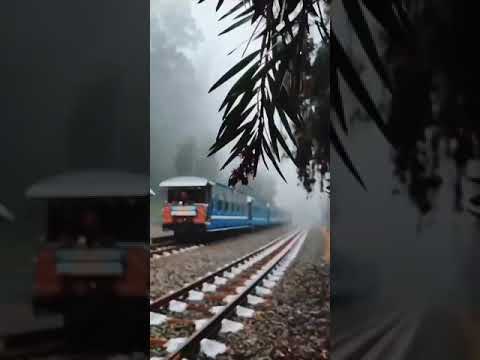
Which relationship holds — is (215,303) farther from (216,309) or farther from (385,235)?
(385,235)

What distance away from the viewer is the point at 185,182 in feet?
5.07

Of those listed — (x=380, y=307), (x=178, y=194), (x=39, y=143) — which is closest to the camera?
(x=39, y=143)

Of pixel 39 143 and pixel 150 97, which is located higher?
pixel 150 97

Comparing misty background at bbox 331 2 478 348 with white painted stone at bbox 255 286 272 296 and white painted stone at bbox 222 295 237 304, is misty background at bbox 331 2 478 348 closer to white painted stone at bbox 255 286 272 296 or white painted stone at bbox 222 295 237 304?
white painted stone at bbox 255 286 272 296

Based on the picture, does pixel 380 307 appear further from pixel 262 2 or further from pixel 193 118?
pixel 262 2

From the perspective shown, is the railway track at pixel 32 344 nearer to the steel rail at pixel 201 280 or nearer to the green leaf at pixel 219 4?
the steel rail at pixel 201 280

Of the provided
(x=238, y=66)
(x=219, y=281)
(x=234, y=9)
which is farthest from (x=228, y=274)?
(x=234, y=9)

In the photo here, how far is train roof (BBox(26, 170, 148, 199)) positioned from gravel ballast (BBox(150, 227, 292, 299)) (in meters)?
0.22

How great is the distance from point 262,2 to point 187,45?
0.27 meters

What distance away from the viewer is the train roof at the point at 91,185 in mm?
1390

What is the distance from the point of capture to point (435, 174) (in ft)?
5.51

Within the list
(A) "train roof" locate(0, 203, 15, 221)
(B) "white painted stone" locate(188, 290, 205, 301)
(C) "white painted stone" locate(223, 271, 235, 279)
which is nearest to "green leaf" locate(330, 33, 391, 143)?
(C) "white painted stone" locate(223, 271, 235, 279)

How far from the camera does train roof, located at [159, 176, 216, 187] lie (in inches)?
59.3

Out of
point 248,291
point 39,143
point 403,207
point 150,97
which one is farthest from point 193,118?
point 403,207
